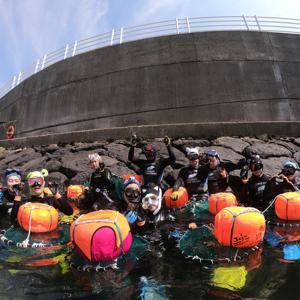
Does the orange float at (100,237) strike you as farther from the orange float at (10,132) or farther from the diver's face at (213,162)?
the orange float at (10,132)

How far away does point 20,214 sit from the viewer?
5.90 m

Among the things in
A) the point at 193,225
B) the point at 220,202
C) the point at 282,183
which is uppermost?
the point at 282,183

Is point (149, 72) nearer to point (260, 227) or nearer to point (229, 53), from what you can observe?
point (229, 53)

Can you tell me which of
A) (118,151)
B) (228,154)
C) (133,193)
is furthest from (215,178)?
(118,151)

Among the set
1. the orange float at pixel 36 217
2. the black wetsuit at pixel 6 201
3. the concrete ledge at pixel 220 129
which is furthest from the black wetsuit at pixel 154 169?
the black wetsuit at pixel 6 201

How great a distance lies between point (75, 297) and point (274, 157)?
745cm

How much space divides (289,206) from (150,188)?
248 centimetres

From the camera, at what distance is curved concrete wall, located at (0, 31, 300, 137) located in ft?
40.7

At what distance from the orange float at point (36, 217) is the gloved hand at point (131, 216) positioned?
1488mm

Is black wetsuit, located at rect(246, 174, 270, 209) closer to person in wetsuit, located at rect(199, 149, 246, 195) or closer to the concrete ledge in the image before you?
person in wetsuit, located at rect(199, 149, 246, 195)

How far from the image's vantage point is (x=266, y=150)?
31.7 feet

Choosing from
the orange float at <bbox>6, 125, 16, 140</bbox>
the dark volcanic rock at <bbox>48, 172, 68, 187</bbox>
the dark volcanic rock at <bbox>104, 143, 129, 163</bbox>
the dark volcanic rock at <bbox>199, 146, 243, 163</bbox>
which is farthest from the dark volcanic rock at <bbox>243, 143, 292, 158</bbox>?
the orange float at <bbox>6, 125, 16, 140</bbox>

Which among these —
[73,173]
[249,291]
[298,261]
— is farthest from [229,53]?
[249,291]

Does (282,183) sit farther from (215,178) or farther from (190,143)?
(190,143)
